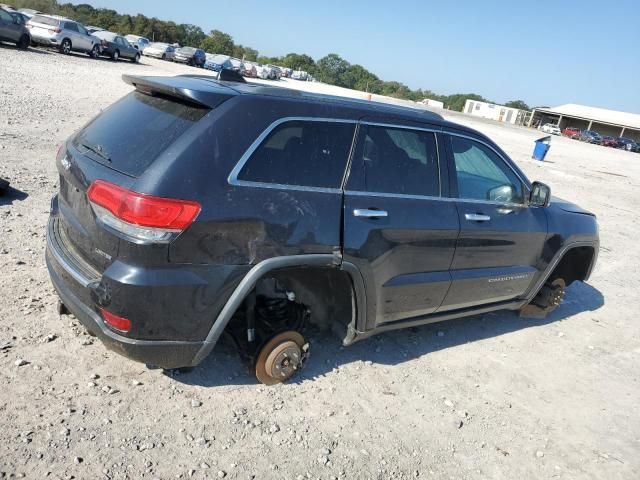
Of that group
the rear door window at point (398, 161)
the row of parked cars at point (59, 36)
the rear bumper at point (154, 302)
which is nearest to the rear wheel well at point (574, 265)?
the rear door window at point (398, 161)

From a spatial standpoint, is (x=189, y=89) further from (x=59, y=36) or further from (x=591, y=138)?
(x=591, y=138)

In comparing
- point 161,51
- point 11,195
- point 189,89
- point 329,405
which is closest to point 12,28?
point 11,195

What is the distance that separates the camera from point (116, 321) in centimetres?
277

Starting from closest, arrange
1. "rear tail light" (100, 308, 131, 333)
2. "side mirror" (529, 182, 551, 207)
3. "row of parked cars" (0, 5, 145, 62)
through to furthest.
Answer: "rear tail light" (100, 308, 131, 333) < "side mirror" (529, 182, 551, 207) < "row of parked cars" (0, 5, 145, 62)

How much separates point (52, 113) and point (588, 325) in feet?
34.3

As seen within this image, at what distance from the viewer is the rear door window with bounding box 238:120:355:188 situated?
299 cm

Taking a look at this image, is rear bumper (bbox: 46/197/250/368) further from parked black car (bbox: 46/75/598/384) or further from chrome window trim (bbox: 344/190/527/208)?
A: chrome window trim (bbox: 344/190/527/208)

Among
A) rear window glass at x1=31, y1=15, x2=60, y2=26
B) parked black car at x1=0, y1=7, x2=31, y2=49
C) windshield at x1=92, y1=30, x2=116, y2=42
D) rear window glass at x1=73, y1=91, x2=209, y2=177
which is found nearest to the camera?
rear window glass at x1=73, y1=91, x2=209, y2=177

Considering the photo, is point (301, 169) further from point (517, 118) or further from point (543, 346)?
point (517, 118)

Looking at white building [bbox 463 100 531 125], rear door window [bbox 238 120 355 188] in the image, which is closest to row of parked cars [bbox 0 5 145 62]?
rear door window [bbox 238 120 355 188]

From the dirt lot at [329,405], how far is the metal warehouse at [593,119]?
3025 inches

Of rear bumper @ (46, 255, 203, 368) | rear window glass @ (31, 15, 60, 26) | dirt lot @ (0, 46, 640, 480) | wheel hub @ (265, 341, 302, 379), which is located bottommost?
dirt lot @ (0, 46, 640, 480)

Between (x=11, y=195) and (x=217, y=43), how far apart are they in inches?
3178

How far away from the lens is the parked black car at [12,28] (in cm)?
2208
